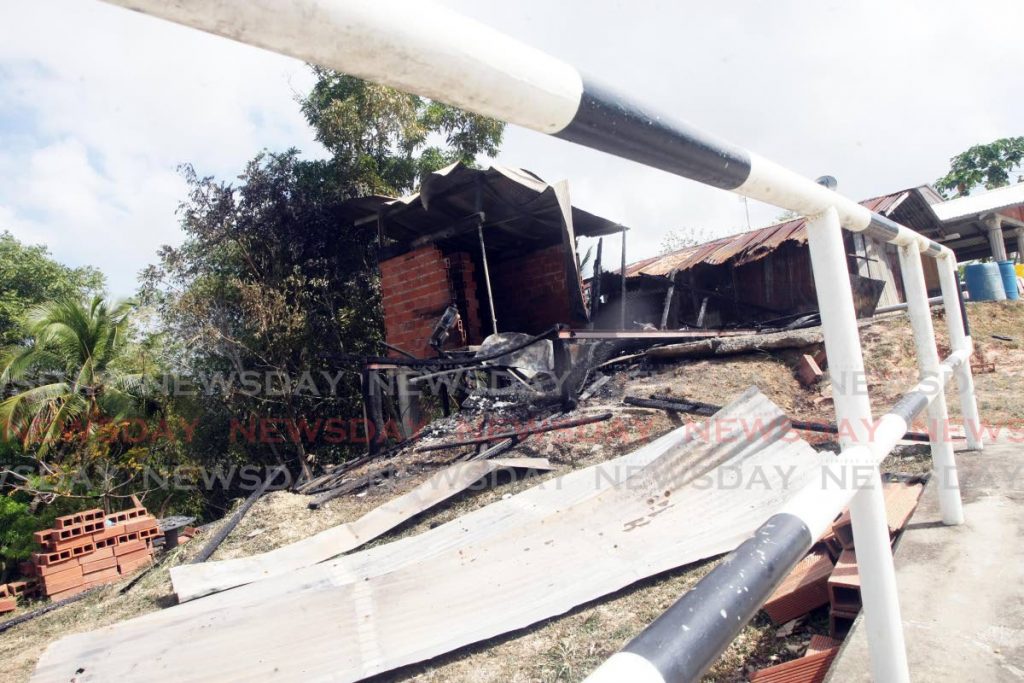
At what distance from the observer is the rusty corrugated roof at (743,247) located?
9.85 metres

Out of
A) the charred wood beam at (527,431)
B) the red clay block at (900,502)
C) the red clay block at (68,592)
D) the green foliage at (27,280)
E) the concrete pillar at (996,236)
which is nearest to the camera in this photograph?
the red clay block at (900,502)

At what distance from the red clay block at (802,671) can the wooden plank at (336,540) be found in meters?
3.31

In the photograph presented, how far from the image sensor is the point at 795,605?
90.8 inches

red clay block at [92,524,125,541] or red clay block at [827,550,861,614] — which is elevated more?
red clay block at [827,550,861,614]

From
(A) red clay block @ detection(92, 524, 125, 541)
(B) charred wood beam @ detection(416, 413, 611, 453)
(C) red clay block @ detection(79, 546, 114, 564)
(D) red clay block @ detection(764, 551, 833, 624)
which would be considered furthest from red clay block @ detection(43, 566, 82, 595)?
(D) red clay block @ detection(764, 551, 833, 624)

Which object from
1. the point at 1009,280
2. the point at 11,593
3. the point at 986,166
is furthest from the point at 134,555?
the point at 986,166

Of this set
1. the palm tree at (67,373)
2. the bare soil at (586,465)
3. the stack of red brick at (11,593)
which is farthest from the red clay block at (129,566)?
the palm tree at (67,373)

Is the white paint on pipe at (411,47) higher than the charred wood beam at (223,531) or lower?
higher

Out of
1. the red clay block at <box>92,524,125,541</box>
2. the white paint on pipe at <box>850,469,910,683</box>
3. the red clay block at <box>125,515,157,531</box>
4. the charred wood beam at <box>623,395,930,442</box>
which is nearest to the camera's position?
the white paint on pipe at <box>850,469,910,683</box>

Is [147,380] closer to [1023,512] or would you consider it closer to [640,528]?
[640,528]

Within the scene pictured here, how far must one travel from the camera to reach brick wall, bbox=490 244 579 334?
8867mm

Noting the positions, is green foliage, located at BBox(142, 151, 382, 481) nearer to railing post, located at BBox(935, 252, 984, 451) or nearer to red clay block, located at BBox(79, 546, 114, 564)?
red clay block, located at BBox(79, 546, 114, 564)

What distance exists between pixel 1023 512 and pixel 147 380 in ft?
49.1

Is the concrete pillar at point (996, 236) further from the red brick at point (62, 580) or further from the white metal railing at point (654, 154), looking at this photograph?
the red brick at point (62, 580)
